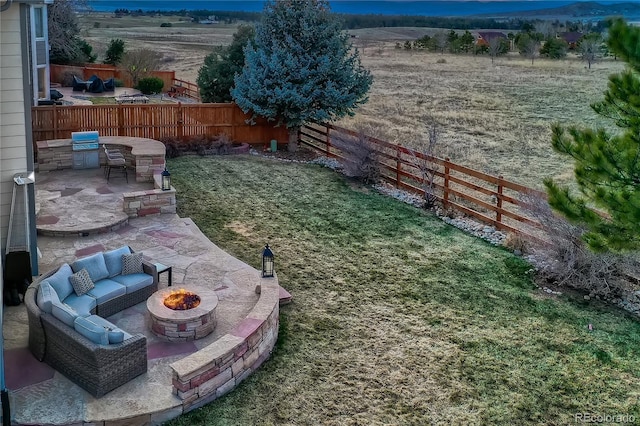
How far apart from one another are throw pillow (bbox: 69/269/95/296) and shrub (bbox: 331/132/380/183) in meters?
8.89

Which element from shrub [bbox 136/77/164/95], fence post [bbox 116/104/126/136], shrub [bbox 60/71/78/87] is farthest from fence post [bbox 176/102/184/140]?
shrub [bbox 60/71/78/87]

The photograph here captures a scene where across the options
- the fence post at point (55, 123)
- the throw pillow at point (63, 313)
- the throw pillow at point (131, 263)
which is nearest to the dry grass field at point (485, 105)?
the fence post at point (55, 123)

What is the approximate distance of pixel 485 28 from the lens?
325 feet

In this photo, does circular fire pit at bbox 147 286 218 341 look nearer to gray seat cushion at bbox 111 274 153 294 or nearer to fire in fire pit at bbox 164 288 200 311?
fire in fire pit at bbox 164 288 200 311

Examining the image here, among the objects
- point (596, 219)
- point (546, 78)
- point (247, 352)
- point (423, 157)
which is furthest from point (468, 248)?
point (546, 78)

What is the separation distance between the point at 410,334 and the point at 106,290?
3.91 m

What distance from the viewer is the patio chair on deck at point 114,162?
14.0 meters

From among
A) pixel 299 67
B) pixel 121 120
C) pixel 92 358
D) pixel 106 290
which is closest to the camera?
pixel 92 358

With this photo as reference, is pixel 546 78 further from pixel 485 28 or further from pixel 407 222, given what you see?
pixel 485 28

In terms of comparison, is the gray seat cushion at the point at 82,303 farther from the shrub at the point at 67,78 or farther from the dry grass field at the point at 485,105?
the shrub at the point at 67,78

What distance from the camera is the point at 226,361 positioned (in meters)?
6.52

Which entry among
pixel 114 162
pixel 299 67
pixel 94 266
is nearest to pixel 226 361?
pixel 94 266

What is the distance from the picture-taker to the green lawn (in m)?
6.46

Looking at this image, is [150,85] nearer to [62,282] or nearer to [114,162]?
[114,162]
